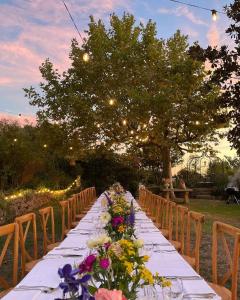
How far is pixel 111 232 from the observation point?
349 centimetres

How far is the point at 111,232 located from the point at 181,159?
66.6ft

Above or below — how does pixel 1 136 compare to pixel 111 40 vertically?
below

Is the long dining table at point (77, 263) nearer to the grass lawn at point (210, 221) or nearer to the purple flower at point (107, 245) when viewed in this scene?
the purple flower at point (107, 245)

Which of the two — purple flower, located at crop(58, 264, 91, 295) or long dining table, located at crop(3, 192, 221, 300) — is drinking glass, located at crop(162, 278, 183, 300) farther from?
purple flower, located at crop(58, 264, 91, 295)

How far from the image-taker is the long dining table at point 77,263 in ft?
8.04

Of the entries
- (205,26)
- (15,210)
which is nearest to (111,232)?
(15,210)

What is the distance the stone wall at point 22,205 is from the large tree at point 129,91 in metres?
2.81

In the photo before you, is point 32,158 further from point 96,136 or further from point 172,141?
point 172,141

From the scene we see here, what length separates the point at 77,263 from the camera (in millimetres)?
3127

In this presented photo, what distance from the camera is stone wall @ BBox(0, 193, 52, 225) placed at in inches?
419

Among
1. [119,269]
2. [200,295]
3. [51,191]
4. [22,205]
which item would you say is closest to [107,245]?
[119,269]

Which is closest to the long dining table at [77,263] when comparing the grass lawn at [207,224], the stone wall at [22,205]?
the grass lawn at [207,224]

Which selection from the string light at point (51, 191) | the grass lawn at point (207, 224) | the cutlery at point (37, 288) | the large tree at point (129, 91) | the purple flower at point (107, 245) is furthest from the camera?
the large tree at point (129, 91)

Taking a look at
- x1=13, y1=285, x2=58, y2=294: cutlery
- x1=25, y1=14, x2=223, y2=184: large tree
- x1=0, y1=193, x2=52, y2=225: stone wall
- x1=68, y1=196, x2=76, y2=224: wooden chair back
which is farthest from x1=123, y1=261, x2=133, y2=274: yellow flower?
x1=25, y1=14, x2=223, y2=184: large tree
